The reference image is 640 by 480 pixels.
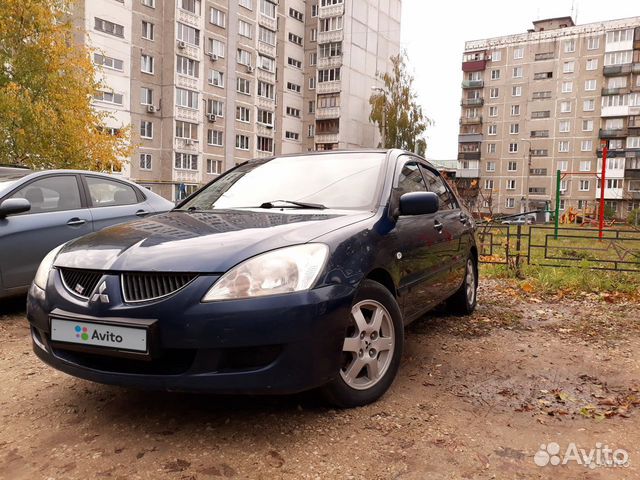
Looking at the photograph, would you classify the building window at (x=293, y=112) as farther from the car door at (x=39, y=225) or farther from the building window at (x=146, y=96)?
the car door at (x=39, y=225)

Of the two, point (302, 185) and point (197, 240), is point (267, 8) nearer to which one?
point (302, 185)

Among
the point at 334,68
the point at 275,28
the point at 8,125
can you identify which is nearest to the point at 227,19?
the point at 275,28

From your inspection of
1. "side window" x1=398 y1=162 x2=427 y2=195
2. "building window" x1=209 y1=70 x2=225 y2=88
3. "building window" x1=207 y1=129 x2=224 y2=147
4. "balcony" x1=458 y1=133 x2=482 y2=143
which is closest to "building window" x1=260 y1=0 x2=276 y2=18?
"building window" x1=209 y1=70 x2=225 y2=88

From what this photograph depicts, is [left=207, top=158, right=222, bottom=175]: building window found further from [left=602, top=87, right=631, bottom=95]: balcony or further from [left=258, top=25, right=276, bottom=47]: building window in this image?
[left=602, top=87, right=631, bottom=95]: balcony

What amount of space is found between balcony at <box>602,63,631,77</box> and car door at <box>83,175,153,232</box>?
69615 millimetres

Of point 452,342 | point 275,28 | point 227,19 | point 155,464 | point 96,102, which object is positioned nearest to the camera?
point 155,464

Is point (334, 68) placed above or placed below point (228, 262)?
above

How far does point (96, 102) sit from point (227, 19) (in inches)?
597

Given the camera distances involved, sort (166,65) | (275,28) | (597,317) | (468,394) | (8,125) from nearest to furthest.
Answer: (468,394), (597,317), (8,125), (166,65), (275,28)

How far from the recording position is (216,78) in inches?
1805

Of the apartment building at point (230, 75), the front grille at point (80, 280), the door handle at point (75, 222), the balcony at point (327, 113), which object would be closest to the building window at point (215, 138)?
the apartment building at point (230, 75)

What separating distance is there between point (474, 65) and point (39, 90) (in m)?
66.2

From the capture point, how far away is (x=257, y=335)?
248 centimetres

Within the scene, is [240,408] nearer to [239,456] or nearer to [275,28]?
[239,456]
